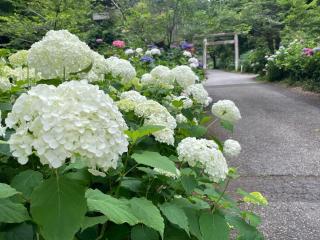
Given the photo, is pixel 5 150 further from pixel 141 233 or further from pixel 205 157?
pixel 205 157

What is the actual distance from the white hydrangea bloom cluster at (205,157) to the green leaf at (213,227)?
0.47 feet

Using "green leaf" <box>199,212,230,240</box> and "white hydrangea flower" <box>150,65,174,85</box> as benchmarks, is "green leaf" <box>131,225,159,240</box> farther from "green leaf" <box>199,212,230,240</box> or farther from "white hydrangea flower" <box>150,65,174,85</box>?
"white hydrangea flower" <box>150,65,174,85</box>

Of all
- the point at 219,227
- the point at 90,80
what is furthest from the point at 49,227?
the point at 90,80

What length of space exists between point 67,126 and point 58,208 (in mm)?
182

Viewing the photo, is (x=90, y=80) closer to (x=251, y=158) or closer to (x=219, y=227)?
(x=219, y=227)

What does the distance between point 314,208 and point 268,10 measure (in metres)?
19.2

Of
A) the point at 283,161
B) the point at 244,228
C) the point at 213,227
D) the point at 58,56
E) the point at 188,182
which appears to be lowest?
the point at 283,161

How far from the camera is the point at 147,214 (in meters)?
1.29

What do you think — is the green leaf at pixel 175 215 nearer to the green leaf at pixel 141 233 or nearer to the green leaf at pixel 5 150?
the green leaf at pixel 141 233

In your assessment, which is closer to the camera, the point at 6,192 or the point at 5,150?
the point at 6,192

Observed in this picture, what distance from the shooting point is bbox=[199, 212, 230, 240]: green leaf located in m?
1.52

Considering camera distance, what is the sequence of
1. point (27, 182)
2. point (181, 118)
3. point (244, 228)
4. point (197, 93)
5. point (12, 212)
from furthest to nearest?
point (197, 93), point (181, 118), point (244, 228), point (27, 182), point (12, 212)

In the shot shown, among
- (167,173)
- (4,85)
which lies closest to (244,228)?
(167,173)

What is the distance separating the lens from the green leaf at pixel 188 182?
156cm
